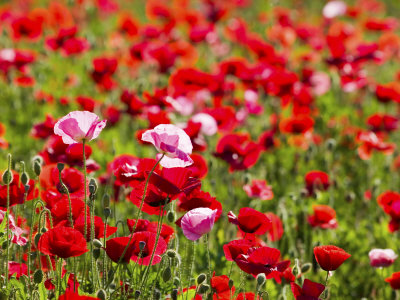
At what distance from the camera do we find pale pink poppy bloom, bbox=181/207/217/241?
1.61 m

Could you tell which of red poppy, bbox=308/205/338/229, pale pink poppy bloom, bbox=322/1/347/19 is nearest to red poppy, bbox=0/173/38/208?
red poppy, bbox=308/205/338/229

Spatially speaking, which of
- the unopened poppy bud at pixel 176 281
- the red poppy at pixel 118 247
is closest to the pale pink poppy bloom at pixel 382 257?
the unopened poppy bud at pixel 176 281

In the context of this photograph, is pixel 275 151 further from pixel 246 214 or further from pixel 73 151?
pixel 246 214

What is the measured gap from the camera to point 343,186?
3.49 metres

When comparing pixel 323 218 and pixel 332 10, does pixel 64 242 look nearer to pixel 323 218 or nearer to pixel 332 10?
pixel 323 218

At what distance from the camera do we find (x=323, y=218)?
2506mm

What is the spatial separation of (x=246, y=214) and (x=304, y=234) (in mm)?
1136

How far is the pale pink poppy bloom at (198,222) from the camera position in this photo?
1608 millimetres

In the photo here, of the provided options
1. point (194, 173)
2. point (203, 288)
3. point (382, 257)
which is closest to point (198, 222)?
point (203, 288)

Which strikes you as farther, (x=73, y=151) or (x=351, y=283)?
(x=351, y=283)

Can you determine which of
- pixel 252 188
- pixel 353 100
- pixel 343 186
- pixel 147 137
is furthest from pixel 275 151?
pixel 147 137

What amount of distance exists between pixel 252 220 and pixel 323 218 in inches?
32.9

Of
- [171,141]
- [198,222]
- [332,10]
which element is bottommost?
[332,10]

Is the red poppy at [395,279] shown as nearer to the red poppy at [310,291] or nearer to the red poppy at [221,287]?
the red poppy at [310,291]
